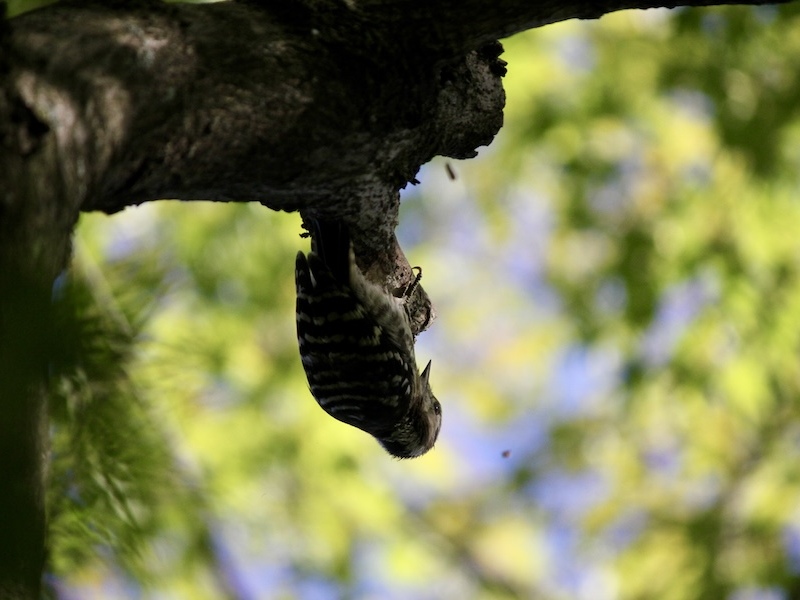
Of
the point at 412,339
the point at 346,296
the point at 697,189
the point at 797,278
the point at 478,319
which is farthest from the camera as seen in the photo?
the point at 478,319

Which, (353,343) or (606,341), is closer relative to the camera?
(353,343)

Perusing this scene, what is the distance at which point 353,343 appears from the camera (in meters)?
3.03

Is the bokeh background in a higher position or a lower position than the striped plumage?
higher

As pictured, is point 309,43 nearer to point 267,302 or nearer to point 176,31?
point 176,31

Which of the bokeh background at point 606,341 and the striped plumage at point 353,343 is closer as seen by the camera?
the striped plumage at point 353,343

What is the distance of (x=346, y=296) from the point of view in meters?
2.90

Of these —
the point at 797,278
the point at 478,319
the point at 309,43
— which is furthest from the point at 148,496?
the point at 478,319

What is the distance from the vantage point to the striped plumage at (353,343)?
2893mm

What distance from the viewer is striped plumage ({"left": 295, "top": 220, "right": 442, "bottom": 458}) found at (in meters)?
2.89

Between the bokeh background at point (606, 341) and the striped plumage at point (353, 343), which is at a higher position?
the bokeh background at point (606, 341)

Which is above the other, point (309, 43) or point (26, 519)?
point (309, 43)

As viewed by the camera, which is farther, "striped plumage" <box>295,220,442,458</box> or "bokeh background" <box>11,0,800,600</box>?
"bokeh background" <box>11,0,800,600</box>

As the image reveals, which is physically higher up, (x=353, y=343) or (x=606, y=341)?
(x=606, y=341)

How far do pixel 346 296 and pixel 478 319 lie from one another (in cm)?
830
